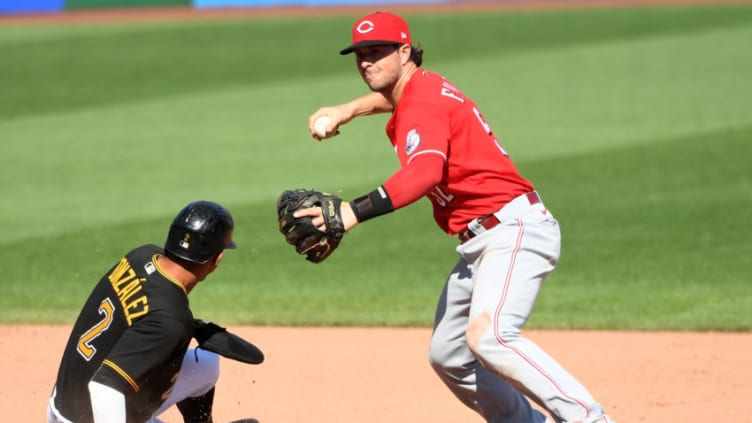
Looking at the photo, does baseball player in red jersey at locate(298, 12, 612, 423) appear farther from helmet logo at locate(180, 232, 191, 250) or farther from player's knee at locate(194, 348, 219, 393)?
player's knee at locate(194, 348, 219, 393)

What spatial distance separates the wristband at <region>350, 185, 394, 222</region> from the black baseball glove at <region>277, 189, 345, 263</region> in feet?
0.24

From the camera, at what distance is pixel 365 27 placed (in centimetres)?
479

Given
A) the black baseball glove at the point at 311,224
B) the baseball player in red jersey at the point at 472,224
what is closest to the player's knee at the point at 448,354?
the baseball player in red jersey at the point at 472,224

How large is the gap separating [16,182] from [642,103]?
8597 millimetres

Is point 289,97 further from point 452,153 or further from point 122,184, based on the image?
point 452,153

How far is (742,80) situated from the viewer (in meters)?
17.5

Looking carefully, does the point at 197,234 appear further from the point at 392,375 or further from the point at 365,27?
the point at 392,375

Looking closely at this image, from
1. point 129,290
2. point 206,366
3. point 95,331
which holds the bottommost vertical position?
point 206,366

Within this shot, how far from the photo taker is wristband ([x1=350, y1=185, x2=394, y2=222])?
4.41m

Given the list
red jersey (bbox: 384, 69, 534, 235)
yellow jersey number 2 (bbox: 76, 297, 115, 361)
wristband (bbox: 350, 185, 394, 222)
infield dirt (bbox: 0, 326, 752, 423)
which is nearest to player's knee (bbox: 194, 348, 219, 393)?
yellow jersey number 2 (bbox: 76, 297, 115, 361)

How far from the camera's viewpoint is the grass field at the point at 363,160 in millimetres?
8617

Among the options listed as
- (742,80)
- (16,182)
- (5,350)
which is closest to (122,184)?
(16,182)

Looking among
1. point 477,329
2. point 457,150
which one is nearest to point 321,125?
point 457,150

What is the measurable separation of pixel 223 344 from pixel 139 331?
A: 40cm
